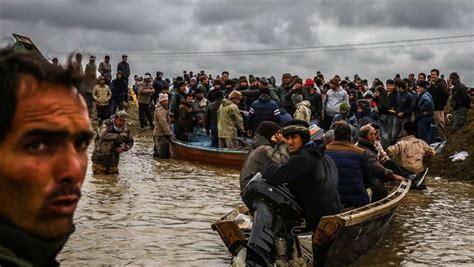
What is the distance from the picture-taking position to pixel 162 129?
704 inches

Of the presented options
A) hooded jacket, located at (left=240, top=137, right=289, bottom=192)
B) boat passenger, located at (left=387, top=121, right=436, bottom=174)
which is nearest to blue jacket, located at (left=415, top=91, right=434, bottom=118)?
boat passenger, located at (left=387, top=121, right=436, bottom=174)

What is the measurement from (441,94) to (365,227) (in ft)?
35.2

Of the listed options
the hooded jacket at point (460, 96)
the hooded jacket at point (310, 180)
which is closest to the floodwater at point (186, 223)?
the hooded jacket at point (310, 180)

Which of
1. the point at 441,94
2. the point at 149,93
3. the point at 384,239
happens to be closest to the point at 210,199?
the point at 384,239

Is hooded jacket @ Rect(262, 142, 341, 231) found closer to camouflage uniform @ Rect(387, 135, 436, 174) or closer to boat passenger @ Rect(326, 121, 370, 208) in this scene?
boat passenger @ Rect(326, 121, 370, 208)

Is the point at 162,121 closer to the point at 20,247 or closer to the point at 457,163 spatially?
the point at 457,163

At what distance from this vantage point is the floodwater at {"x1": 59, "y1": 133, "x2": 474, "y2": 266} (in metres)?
7.59

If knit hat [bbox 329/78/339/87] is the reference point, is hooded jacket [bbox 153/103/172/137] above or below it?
below

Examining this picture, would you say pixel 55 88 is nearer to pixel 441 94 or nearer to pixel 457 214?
pixel 457 214

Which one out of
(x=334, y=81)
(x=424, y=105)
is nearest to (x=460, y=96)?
(x=424, y=105)

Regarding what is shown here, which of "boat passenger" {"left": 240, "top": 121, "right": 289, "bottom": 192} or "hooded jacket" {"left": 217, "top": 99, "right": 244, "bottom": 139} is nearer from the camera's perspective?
"boat passenger" {"left": 240, "top": 121, "right": 289, "bottom": 192}

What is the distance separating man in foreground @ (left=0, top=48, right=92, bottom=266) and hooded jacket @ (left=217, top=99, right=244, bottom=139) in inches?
575

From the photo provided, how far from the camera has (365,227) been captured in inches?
290

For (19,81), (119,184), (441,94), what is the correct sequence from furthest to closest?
(441,94), (119,184), (19,81)
